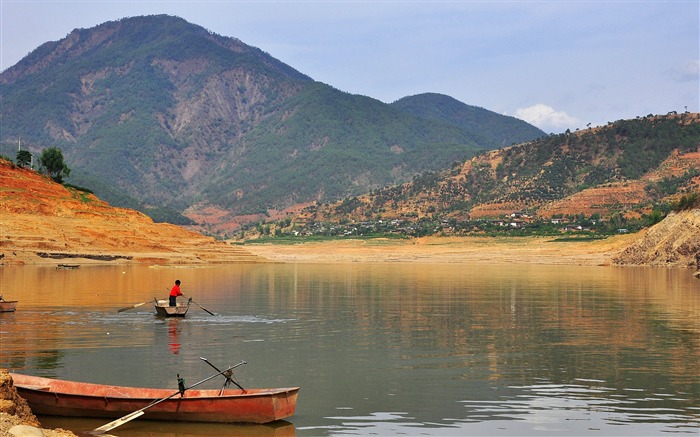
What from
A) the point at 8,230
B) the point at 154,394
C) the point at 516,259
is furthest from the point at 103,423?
the point at 516,259

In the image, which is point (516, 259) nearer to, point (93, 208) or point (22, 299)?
point (93, 208)

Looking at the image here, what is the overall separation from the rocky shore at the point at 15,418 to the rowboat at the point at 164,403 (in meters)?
1.50

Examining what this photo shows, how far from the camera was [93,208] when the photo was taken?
399 ft

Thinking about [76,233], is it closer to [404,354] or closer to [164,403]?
[404,354]

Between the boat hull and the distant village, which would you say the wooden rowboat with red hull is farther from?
the distant village

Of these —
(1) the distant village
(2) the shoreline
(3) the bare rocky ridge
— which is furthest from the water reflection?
(1) the distant village

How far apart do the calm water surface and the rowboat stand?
1.06ft

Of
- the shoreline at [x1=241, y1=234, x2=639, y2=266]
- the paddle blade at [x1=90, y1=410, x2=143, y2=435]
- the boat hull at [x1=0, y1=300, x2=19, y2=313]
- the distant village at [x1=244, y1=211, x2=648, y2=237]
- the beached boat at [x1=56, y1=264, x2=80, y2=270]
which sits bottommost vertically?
the paddle blade at [x1=90, y1=410, x2=143, y2=435]

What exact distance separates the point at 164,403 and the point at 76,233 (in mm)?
92270

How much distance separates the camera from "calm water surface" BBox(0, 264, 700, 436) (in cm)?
2317

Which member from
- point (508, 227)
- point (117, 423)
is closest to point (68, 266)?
point (117, 423)

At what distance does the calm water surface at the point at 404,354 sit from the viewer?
23.2 meters

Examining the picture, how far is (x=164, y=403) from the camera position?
2225 centimetres

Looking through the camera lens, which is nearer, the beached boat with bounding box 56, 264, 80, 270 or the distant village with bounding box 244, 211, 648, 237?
the beached boat with bounding box 56, 264, 80, 270
